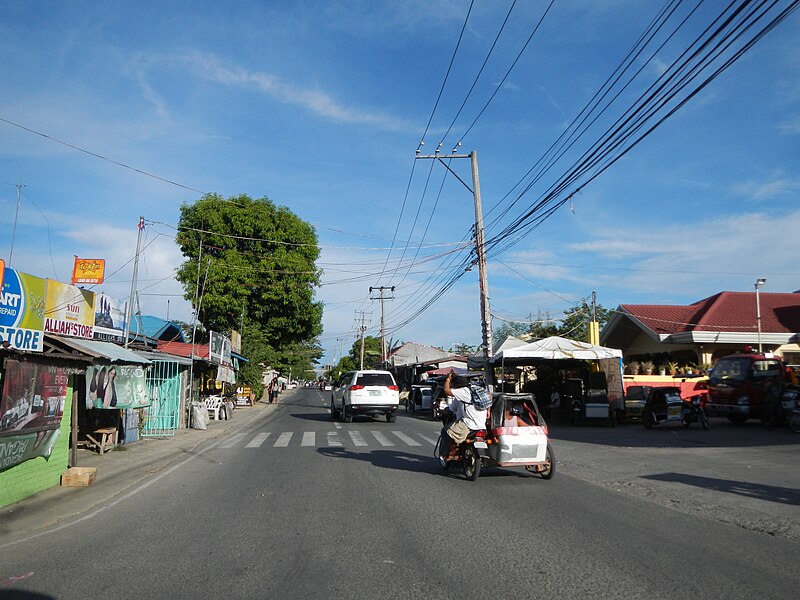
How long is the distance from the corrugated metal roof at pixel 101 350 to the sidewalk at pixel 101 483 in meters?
2.16

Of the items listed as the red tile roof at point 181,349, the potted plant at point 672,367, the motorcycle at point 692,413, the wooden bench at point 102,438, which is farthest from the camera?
the potted plant at point 672,367

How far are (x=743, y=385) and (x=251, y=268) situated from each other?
2895cm

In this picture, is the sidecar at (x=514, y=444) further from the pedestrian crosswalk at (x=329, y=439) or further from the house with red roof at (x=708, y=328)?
the house with red roof at (x=708, y=328)

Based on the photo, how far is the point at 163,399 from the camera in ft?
69.4

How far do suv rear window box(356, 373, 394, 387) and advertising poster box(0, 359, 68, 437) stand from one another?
51.0ft

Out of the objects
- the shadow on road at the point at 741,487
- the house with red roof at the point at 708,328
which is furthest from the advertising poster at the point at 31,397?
the house with red roof at the point at 708,328

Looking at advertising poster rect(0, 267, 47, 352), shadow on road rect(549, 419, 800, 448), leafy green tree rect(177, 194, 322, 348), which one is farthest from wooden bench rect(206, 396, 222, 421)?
advertising poster rect(0, 267, 47, 352)

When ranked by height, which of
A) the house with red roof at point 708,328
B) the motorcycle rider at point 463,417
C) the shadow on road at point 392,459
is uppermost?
the house with red roof at point 708,328

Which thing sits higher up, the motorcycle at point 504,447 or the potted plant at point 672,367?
the potted plant at point 672,367

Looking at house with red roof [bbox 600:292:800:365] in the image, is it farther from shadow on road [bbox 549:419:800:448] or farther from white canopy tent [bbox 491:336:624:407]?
shadow on road [bbox 549:419:800:448]

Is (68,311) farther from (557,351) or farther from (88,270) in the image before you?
(557,351)

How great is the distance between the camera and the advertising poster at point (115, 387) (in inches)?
512

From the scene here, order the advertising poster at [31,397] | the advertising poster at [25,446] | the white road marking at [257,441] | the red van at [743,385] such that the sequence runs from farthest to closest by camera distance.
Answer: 1. the red van at [743,385]
2. the white road marking at [257,441]
3. the advertising poster at [31,397]
4. the advertising poster at [25,446]

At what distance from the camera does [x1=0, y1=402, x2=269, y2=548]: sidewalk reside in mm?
7965
